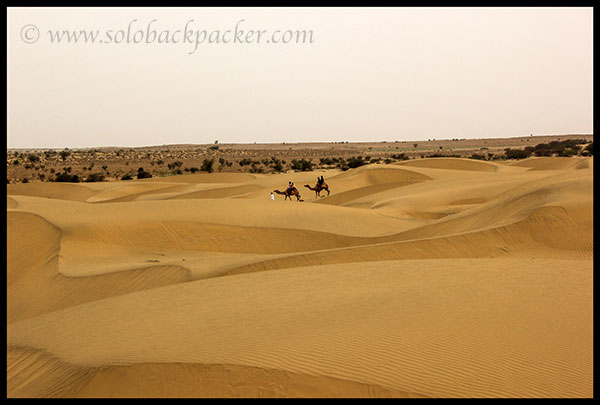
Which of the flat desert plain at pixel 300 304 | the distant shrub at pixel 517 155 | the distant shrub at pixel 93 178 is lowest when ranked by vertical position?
the distant shrub at pixel 93 178

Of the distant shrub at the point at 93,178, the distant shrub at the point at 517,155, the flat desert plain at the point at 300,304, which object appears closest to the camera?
the flat desert plain at the point at 300,304

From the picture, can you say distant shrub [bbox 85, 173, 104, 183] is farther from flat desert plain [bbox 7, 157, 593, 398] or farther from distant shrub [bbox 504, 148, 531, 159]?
distant shrub [bbox 504, 148, 531, 159]

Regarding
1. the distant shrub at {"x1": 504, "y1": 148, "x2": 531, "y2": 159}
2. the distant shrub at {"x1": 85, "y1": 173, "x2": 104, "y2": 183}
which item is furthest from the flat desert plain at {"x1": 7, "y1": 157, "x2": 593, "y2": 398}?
the distant shrub at {"x1": 504, "y1": 148, "x2": 531, "y2": 159}

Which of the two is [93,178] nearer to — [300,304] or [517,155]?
[517,155]

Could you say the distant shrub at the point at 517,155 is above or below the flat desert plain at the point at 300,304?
below

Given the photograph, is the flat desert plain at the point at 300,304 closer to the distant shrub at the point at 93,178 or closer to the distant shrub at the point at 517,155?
the distant shrub at the point at 93,178

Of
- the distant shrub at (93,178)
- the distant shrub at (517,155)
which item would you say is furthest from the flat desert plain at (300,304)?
the distant shrub at (517,155)

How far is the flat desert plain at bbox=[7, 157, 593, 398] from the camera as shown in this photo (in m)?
7.61

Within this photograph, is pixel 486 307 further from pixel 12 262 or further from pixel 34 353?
pixel 12 262

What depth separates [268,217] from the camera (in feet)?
87.5

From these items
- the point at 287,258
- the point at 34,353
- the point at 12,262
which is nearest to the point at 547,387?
the point at 34,353

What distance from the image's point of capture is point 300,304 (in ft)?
36.9

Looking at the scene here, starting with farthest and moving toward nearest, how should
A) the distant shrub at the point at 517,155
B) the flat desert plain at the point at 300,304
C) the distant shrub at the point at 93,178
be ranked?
the distant shrub at the point at 517,155
the distant shrub at the point at 93,178
the flat desert plain at the point at 300,304

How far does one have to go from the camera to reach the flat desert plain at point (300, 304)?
25.0 ft
